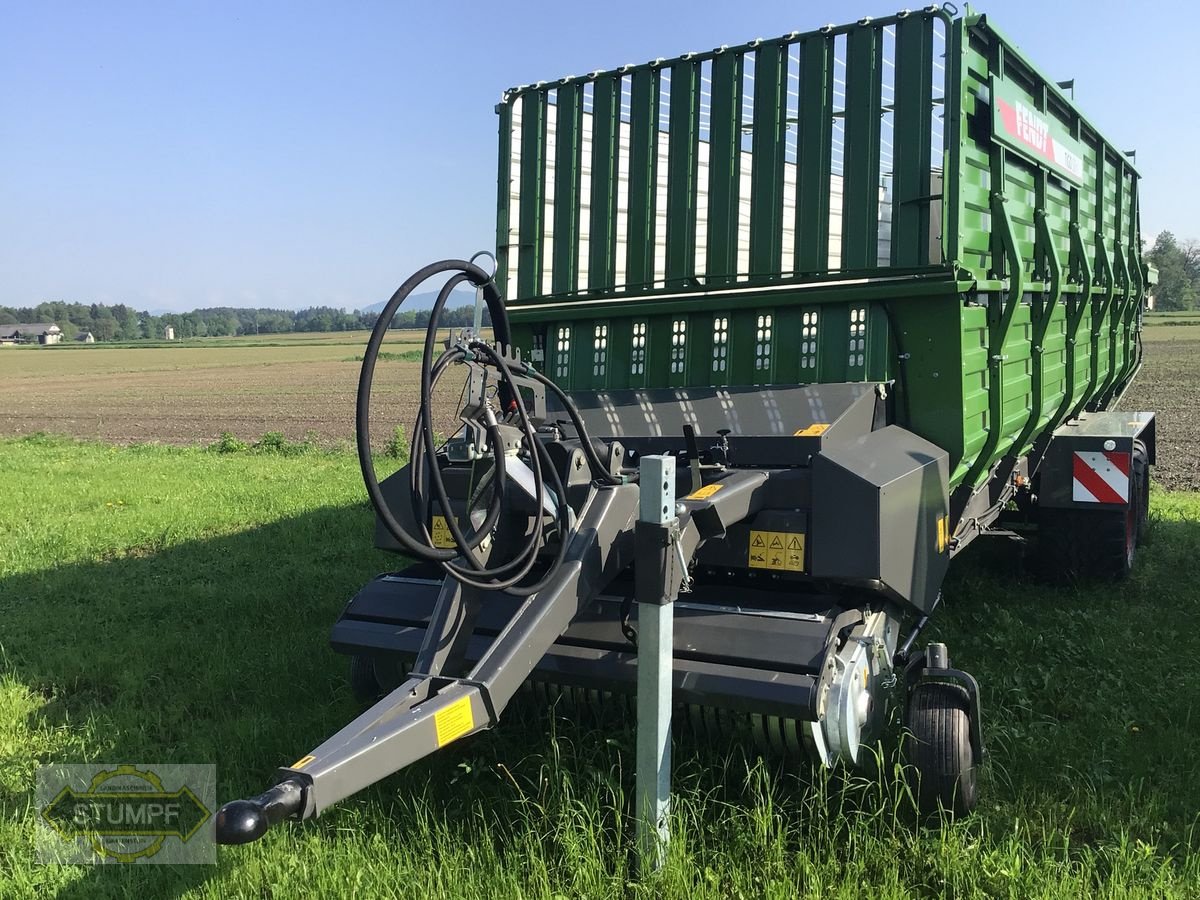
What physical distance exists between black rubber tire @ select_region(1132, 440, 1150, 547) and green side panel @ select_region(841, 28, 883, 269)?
309cm

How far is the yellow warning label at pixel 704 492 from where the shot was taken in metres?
2.88

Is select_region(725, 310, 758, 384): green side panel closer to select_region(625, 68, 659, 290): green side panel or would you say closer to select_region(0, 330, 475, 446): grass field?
select_region(625, 68, 659, 290): green side panel

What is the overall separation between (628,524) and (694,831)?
947mm

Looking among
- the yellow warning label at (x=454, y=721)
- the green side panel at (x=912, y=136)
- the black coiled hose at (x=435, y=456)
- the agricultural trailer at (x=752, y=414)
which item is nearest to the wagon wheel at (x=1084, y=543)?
the agricultural trailer at (x=752, y=414)

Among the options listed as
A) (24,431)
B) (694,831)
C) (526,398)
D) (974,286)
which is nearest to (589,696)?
(694,831)

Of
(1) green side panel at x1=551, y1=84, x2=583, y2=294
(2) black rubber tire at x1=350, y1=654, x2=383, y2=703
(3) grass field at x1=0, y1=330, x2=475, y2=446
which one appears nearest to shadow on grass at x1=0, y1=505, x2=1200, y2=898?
(2) black rubber tire at x1=350, y1=654, x2=383, y2=703

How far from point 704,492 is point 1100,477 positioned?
3289 mm

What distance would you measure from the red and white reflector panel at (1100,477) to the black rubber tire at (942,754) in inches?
112

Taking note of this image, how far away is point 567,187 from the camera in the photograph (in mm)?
4566

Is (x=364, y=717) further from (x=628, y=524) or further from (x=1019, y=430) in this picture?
(x=1019, y=430)

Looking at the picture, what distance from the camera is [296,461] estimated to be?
12547 mm

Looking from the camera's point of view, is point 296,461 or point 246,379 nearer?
point 296,461

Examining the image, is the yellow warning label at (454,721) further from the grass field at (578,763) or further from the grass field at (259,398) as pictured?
the grass field at (259,398)

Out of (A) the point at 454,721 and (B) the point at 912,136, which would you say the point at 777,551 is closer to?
(A) the point at 454,721
